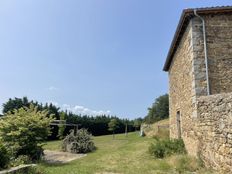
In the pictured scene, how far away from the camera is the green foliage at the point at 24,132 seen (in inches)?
446

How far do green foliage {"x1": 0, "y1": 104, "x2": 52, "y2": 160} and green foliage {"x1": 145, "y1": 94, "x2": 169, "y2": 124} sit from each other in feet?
153

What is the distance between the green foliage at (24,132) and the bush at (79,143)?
4994 millimetres

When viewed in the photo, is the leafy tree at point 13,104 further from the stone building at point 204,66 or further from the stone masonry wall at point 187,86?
the stone building at point 204,66

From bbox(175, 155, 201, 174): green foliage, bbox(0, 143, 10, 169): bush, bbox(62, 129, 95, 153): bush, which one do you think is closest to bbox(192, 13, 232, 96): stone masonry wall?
bbox(175, 155, 201, 174): green foliage

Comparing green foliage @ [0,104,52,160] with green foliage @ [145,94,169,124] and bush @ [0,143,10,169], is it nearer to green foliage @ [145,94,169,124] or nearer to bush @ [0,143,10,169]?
bush @ [0,143,10,169]

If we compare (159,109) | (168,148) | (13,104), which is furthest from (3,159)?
(159,109)

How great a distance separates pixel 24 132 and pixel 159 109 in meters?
50.9

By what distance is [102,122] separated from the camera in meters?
39.6

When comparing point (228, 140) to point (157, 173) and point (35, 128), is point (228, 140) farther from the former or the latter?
point (35, 128)

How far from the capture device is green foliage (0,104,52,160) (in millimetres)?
11328

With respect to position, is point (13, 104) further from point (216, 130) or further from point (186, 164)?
point (216, 130)

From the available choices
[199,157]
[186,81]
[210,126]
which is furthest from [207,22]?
[199,157]

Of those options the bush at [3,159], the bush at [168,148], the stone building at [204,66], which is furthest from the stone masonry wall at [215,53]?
the bush at [3,159]

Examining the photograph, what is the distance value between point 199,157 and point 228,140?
2.56m
